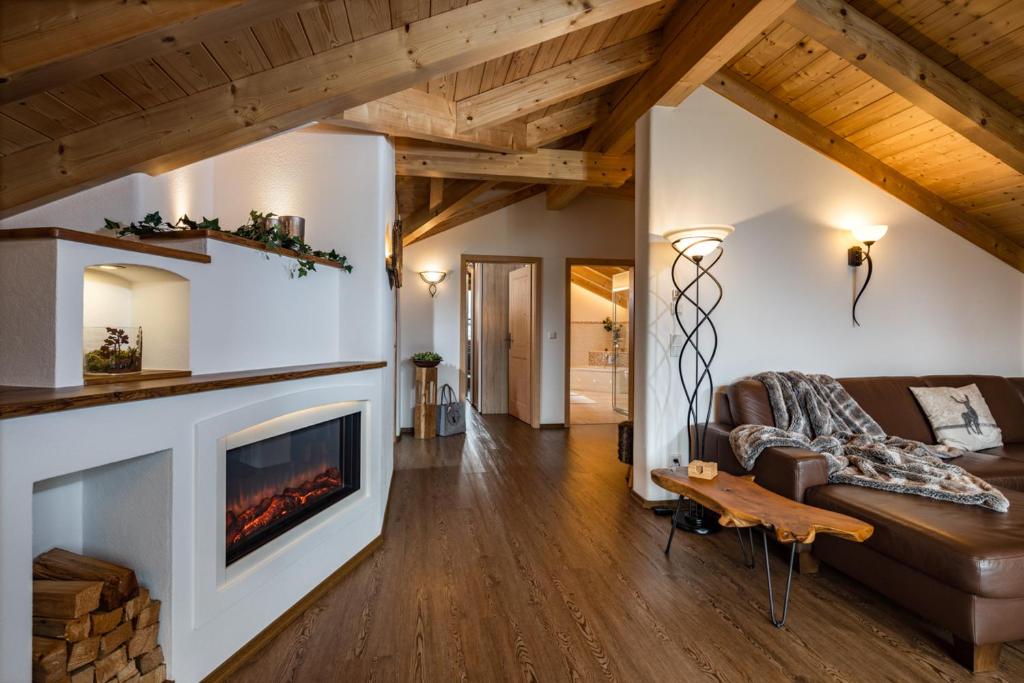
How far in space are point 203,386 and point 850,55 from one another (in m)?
3.40

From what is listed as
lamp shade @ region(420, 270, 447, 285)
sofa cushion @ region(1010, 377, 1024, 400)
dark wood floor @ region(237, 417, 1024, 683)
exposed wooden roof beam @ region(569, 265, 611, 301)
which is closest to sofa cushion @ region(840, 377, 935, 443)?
sofa cushion @ region(1010, 377, 1024, 400)

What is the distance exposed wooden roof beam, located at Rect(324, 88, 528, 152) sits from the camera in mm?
2654

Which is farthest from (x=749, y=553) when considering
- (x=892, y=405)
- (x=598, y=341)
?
(x=598, y=341)

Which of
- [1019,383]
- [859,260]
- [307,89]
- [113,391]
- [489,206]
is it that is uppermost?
[489,206]

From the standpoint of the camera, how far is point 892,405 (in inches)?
125

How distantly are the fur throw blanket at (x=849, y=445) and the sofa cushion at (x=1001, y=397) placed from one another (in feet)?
2.70

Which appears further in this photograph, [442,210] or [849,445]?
[442,210]

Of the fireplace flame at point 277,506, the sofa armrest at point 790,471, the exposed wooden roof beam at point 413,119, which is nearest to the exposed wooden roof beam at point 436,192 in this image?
the exposed wooden roof beam at point 413,119

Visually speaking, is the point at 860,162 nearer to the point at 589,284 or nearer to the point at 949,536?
the point at 949,536

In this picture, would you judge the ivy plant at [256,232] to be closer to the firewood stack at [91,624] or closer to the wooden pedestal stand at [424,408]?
the firewood stack at [91,624]

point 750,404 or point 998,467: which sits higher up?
point 750,404

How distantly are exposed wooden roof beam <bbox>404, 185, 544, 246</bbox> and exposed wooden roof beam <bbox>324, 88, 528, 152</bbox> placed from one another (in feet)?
7.31

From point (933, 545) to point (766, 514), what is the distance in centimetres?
54

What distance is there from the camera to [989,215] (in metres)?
3.56
